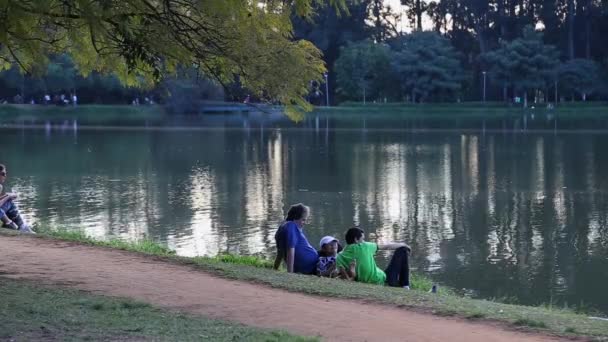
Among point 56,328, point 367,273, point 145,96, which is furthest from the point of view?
point 145,96

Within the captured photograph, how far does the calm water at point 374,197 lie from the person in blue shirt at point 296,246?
362 centimetres

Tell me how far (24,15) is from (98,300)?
257 cm

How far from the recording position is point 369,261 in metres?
11.1

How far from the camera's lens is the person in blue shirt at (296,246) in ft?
37.0

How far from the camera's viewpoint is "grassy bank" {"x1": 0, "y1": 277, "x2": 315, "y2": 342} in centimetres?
686

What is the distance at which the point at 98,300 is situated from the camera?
8.33m

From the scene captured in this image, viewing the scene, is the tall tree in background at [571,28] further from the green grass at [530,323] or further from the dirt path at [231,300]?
the green grass at [530,323]

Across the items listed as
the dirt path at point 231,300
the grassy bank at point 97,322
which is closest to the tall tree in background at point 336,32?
the dirt path at point 231,300

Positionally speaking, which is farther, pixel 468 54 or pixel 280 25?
pixel 468 54

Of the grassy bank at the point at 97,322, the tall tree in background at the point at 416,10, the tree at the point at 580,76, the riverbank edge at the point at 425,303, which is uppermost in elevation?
the tall tree in background at the point at 416,10

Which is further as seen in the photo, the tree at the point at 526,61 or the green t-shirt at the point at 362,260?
the tree at the point at 526,61

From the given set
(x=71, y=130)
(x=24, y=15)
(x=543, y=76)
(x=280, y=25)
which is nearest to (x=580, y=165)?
(x=280, y=25)

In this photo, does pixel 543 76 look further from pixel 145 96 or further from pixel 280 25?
pixel 280 25

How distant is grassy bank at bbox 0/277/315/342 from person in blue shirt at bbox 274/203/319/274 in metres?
3.22
